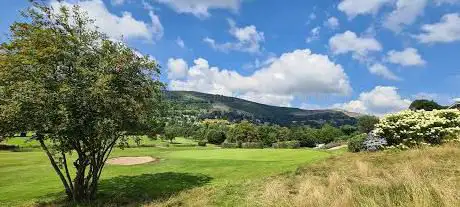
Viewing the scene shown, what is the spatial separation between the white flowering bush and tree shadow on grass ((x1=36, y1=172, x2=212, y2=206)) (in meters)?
13.0

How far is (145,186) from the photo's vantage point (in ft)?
80.7

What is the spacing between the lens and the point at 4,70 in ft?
62.0

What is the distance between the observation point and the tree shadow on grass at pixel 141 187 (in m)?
20.6

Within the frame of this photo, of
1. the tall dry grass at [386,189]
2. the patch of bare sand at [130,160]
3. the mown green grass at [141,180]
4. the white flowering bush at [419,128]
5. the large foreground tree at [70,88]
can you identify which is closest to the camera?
the tall dry grass at [386,189]

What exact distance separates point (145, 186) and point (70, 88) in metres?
8.44

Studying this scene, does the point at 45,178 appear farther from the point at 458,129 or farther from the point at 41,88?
the point at 458,129

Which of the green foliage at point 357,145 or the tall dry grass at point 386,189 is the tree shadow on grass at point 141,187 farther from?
the green foliage at point 357,145

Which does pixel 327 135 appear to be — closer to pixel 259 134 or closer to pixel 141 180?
pixel 259 134

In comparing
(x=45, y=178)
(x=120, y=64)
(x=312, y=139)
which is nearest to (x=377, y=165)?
(x=120, y=64)

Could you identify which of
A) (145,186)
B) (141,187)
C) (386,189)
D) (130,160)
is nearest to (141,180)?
(145,186)

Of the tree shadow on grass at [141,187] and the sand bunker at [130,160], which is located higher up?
the sand bunker at [130,160]

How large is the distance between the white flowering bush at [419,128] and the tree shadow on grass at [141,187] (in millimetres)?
13023

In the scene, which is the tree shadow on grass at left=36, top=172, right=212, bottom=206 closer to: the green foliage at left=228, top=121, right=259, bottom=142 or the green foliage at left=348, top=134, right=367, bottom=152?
the green foliage at left=348, top=134, right=367, bottom=152

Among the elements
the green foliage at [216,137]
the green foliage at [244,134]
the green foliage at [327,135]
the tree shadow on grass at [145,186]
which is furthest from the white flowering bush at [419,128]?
the green foliage at [327,135]
